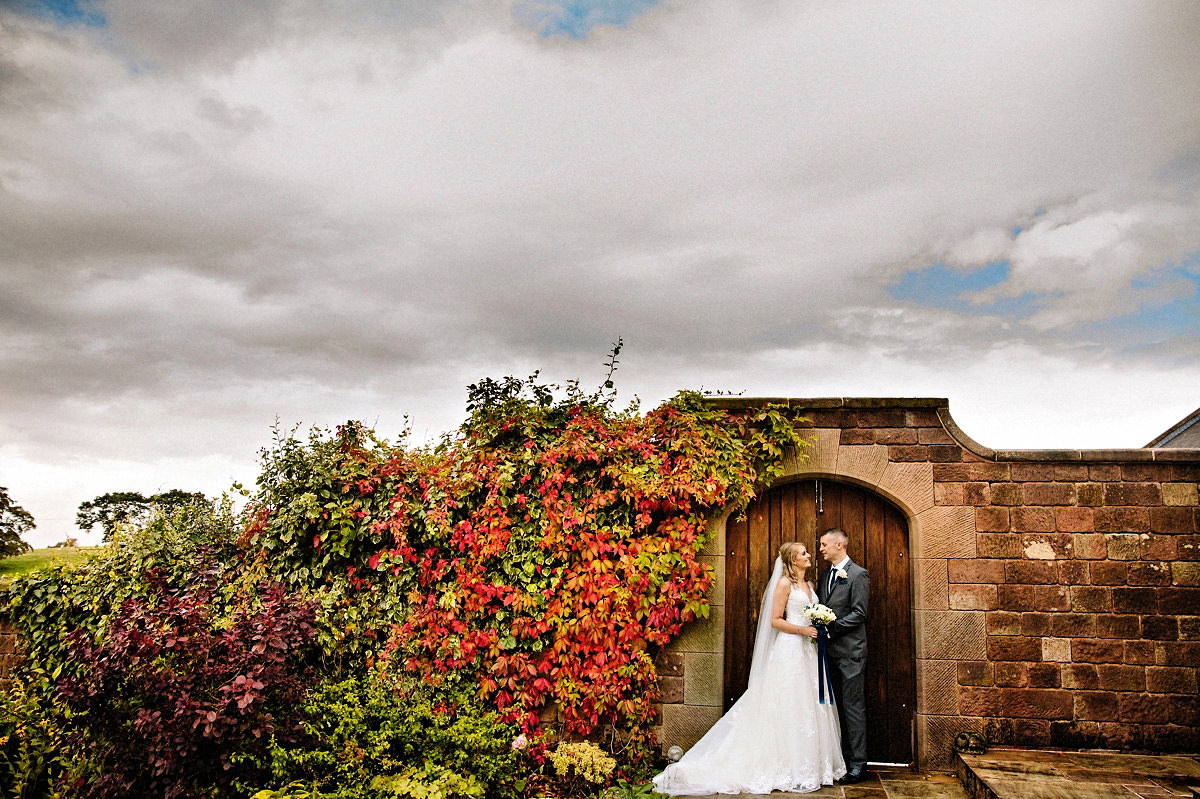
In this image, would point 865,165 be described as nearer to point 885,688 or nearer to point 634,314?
point 634,314

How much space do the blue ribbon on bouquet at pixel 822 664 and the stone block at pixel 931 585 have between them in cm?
91

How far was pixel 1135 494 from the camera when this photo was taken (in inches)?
202

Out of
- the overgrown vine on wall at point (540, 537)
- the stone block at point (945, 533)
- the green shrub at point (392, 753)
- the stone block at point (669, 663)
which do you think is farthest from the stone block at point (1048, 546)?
the green shrub at point (392, 753)

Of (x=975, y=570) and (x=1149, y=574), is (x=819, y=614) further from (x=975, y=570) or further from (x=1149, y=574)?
(x=1149, y=574)

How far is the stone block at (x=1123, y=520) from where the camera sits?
5094mm

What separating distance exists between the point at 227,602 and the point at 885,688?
19.2ft

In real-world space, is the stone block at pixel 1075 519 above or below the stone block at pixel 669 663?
above

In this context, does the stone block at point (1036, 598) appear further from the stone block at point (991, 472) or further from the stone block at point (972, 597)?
the stone block at point (991, 472)

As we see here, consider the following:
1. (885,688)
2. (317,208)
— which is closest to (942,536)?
(885,688)

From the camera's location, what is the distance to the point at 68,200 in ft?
19.6

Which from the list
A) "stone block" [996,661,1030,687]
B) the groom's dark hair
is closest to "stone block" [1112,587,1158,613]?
"stone block" [996,661,1030,687]

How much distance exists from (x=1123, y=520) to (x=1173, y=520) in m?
0.39

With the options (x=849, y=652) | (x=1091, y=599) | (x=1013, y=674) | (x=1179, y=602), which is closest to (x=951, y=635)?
(x=1013, y=674)

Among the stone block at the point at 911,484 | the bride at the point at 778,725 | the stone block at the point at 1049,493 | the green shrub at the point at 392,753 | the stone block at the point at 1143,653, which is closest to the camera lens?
the green shrub at the point at 392,753
